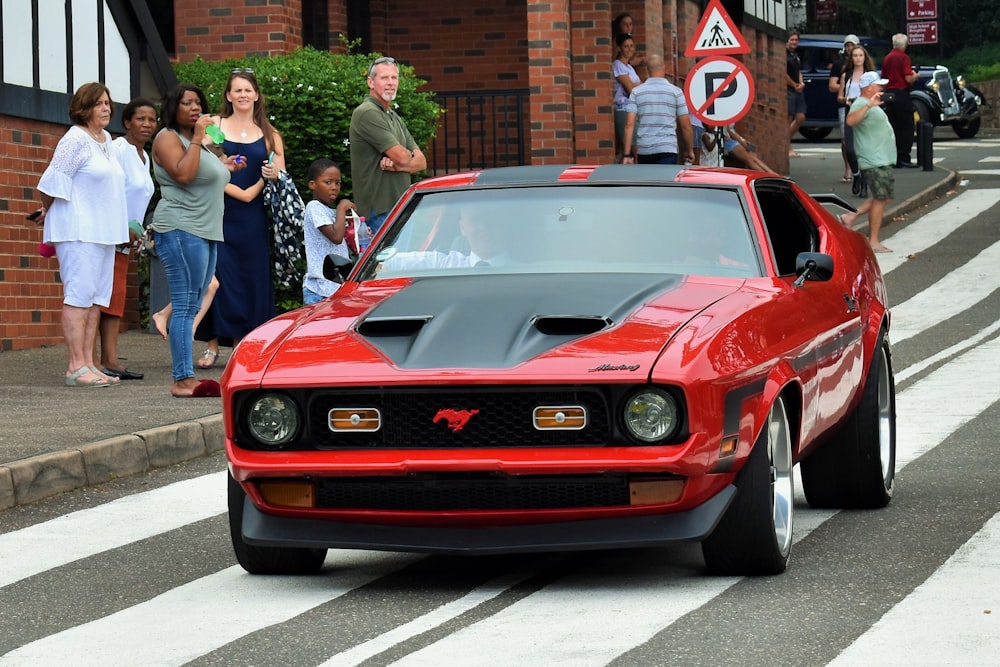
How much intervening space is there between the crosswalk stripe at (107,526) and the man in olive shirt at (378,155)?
4.05m

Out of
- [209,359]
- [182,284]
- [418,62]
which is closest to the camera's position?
[182,284]

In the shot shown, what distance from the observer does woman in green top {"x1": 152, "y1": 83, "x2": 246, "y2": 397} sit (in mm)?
11578

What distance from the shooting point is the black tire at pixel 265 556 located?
6.68m

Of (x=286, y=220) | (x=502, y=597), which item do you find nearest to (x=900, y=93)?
(x=286, y=220)

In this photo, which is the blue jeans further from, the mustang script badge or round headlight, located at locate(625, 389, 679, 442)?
round headlight, located at locate(625, 389, 679, 442)

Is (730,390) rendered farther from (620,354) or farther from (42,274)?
(42,274)

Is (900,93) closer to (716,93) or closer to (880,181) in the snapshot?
(880,181)

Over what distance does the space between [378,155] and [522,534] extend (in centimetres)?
712

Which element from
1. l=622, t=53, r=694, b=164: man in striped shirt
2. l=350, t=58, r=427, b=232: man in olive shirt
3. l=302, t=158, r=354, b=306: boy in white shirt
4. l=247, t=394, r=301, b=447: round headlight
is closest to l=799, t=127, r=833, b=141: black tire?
l=622, t=53, r=694, b=164: man in striped shirt

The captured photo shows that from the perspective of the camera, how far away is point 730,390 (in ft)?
20.1

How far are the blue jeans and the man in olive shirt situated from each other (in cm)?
162

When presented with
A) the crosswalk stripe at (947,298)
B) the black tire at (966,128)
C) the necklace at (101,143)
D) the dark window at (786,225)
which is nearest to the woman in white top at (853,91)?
the crosswalk stripe at (947,298)

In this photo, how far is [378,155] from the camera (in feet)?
42.6

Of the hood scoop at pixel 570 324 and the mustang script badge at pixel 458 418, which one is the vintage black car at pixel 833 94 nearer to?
the hood scoop at pixel 570 324
